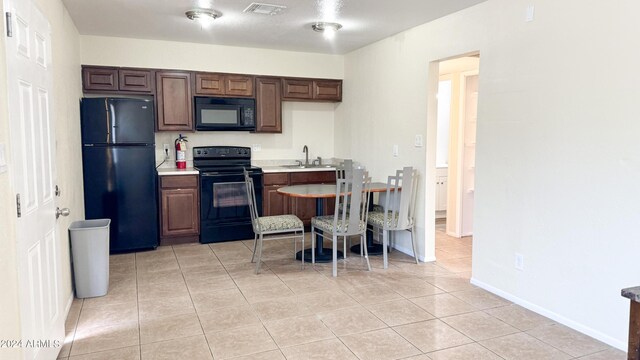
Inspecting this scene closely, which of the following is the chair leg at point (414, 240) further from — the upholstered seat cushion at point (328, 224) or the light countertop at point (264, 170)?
the light countertop at point (264, 170)

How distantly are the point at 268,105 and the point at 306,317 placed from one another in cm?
334

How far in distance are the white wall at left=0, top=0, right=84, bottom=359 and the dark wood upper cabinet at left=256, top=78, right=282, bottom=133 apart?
208 cm

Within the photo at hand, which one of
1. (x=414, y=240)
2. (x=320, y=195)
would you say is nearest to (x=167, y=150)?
(x=320, y=195)

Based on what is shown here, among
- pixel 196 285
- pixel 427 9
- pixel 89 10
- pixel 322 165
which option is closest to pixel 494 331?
pixel 196 285

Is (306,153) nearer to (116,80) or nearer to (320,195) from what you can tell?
(320,195)

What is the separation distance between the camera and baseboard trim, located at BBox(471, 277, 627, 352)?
2.76 metres

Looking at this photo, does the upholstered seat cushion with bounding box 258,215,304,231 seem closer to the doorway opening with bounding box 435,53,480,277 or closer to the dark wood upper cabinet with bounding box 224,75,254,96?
the doorway opening with bounding box 435,53,480,277

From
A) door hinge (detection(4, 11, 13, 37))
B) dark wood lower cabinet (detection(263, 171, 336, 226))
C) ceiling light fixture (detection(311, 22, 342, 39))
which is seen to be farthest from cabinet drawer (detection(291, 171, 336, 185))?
door hinge (detection(4, 11, 13, 37))

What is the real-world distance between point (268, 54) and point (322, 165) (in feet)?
5.52

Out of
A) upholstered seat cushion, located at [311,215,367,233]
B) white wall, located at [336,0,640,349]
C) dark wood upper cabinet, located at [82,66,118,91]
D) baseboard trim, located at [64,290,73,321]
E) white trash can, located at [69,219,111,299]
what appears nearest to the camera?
white wall, located at [336,0,640,349]

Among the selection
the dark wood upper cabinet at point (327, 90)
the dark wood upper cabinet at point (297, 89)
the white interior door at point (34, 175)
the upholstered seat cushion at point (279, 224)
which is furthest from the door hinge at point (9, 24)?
the dark wood upper cabinet at point (327, 90)

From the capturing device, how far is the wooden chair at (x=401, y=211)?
431cm

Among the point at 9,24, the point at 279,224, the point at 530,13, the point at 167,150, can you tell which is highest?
the point at 530,13

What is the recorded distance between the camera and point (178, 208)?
5215mm
